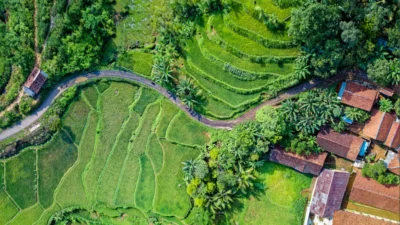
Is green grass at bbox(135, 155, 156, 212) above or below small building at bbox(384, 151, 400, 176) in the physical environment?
below

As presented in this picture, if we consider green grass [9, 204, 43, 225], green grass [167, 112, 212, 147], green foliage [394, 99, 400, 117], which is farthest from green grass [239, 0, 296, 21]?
green grass [9, 204, 43, 225]

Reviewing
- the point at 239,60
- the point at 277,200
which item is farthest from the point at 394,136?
the point at 239,60

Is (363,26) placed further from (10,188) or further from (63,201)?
(10,188)

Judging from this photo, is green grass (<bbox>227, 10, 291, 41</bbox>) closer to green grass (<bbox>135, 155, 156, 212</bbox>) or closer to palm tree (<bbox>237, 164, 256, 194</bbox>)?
palm tree (<bbox>237, 164, 256, 194</bbox>)

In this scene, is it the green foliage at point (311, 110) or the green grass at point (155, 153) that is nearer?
the green foliage at point (311, 110)

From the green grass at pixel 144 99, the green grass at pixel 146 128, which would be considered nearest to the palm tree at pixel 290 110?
the green grass at pixel 146 128

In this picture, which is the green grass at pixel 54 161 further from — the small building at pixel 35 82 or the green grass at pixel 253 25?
the green grass at pixel 253 25

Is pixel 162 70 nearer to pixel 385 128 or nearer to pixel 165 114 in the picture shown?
pixel 165 114
